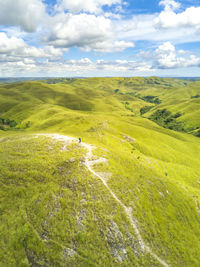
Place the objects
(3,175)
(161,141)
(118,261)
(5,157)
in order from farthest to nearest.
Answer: (161,141) → (5,157) → (3,175) → (118,261)

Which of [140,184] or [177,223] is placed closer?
[177,223]

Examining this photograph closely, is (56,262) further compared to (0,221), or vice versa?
(0,221)

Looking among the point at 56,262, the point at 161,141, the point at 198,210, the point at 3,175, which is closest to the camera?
the point at 56,262

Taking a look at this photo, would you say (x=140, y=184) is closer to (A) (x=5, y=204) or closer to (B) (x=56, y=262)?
(B) (x=56, y=262)

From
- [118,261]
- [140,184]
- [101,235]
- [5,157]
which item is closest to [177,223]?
[140,184]

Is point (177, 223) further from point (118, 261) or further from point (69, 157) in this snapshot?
point (69, 157)

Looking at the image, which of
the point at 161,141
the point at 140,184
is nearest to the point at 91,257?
the point at 140,184

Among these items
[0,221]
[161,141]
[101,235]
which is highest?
[0,221]

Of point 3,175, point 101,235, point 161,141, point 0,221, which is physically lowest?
point 161,141

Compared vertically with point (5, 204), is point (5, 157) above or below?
above
